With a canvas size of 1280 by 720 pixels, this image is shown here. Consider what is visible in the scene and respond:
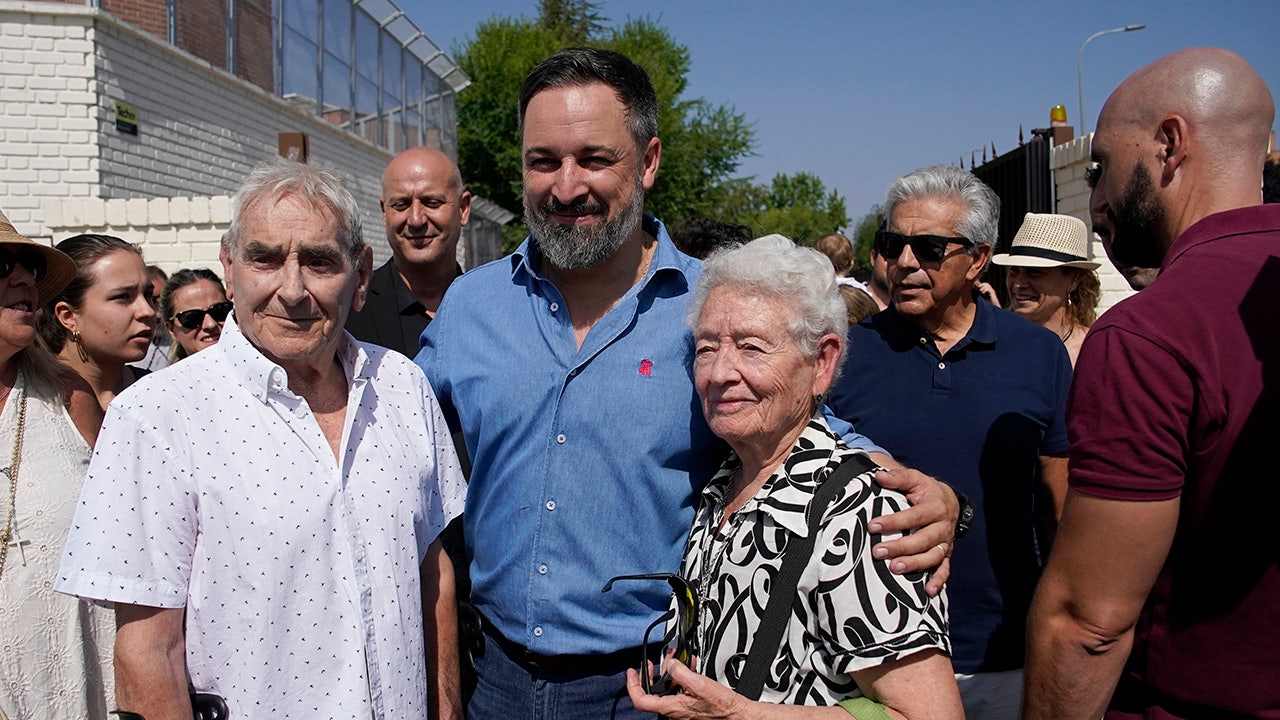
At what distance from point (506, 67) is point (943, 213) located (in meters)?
40.5

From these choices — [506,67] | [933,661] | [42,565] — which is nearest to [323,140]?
[42,565]

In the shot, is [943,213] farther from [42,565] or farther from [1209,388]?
[42,565]

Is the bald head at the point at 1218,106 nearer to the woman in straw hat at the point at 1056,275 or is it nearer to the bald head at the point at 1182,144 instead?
the bald head at the point at 1182,144

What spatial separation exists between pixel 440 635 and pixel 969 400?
1.69 meters

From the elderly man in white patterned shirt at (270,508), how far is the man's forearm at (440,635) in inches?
4.7

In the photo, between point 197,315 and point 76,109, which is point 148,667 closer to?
point 197,315

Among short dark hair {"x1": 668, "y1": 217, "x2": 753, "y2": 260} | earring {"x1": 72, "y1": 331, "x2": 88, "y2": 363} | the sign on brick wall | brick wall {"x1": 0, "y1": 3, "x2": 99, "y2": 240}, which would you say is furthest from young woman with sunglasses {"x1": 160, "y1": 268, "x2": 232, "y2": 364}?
the sign on brick wall

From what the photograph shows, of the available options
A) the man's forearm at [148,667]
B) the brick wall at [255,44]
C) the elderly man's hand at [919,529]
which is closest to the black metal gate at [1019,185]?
the elderly man's hand at [919,529]

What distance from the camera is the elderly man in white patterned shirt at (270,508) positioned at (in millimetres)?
1970

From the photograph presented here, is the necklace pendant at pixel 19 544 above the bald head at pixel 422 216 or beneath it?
beneath

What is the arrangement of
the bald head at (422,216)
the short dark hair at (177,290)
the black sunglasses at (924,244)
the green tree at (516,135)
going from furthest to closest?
1. the green tree at (516,135)
2. the short dark hair at (177,290)
3. the bald head at (422,216)
4. the black sunglasses at (924,244)

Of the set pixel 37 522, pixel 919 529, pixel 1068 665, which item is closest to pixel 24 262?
pixel 37 522

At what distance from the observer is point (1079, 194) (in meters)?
7.83

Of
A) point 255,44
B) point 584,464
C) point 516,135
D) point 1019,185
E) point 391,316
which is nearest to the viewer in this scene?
point 584,464
